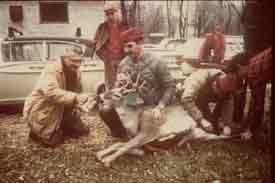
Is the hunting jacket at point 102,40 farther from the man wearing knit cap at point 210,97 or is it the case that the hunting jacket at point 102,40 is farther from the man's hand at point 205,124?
the man's hand at point 205,124

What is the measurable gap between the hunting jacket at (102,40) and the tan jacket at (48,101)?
0.26 metres

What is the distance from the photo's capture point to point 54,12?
3441 millimetres

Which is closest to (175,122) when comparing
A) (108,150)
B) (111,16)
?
(108,150)

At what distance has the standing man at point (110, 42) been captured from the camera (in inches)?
131

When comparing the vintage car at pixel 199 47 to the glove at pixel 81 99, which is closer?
the glove at pixel 81 99

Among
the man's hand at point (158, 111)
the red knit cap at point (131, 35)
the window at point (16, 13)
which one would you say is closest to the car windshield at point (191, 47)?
the red knit cap at point (131, 35)

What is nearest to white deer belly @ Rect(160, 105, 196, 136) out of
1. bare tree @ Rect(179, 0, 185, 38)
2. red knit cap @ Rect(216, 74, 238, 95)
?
red knit cap @ Rect(216, 74, 238, 95)

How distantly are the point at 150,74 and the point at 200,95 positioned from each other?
493mm

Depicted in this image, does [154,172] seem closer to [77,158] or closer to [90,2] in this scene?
[77,158]

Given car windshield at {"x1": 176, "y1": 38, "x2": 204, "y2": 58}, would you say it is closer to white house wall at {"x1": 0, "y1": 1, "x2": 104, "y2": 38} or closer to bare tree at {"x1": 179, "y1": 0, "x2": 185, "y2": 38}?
bare tree at {"x1": 179, "y1": 0, "x2": 185, "y2": 38}

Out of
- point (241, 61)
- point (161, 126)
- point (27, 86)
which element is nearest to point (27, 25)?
point (27, 86)

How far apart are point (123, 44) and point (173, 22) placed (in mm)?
479

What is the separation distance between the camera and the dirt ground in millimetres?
3232

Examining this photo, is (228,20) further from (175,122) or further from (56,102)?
(56,102)
